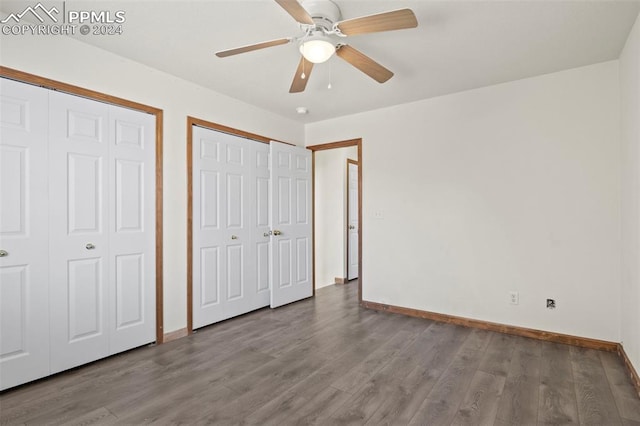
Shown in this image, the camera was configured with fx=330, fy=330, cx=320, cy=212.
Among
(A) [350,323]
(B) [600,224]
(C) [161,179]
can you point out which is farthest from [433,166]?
(C) [161,179]

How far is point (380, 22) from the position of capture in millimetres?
1825

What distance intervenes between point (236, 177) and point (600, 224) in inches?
141

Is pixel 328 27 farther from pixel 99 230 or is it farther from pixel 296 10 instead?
pixel 99 230

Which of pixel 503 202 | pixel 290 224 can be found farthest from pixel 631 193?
pixel 290 224

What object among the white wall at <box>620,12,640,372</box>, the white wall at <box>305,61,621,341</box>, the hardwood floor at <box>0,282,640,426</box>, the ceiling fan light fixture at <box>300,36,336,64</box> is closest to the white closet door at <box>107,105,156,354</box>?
the hardwood floor at <box>0,282,640,426</box>

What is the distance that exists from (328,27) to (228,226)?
7.80 ft

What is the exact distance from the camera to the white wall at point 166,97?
7.72 ft

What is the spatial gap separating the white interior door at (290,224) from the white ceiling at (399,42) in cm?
104

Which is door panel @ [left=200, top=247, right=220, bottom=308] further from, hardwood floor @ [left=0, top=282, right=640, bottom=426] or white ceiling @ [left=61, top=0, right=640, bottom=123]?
white ceiling @ [left=61, top=0, right=640, bottom=123]

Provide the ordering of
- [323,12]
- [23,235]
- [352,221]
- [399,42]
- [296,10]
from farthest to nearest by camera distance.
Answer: [352,221], [399,42], [23,235], [323,12], [296,10]

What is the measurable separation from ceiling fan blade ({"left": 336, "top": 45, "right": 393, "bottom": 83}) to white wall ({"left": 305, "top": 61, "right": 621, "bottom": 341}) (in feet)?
5.15

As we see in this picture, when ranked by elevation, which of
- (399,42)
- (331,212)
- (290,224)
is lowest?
(290,224)

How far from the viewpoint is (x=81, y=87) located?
2.55 m

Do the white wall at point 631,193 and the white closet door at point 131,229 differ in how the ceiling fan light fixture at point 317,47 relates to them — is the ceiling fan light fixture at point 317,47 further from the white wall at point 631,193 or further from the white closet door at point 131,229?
the white wall at point 631,193
